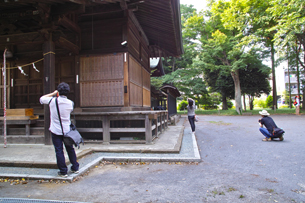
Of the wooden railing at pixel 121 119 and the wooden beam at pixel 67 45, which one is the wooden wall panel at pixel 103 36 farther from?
the wooden railing at pixel 121 119

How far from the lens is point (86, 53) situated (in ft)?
26.7

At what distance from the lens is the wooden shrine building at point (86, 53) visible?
268 inches

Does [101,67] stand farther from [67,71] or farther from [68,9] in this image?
[68,9]

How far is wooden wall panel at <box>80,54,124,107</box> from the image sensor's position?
7.86 metres

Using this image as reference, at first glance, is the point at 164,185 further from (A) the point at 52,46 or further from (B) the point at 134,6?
(B) the point at 134,6

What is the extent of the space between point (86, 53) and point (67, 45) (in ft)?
2.99

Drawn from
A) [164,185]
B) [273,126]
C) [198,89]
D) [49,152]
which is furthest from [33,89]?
[198,89]

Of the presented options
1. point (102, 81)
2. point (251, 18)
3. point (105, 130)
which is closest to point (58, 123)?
point (105, 130)

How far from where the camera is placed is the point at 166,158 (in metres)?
5.34

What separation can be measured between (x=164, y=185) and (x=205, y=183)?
2.56 feet

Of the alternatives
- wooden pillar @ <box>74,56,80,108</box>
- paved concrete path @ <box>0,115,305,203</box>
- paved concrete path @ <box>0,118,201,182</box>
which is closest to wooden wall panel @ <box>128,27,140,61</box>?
wooden pillar @ <box>74,56,80,108</box>

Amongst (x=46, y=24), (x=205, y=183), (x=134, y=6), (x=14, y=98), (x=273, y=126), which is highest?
(x=134, y=6)

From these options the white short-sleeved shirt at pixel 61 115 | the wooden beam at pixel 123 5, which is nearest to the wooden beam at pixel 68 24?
the wooden beam at pixel 123 5

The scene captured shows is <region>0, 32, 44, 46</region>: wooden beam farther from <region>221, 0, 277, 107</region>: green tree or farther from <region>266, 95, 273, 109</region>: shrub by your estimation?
<region>266, 95, 273, 109</region>: shrub
